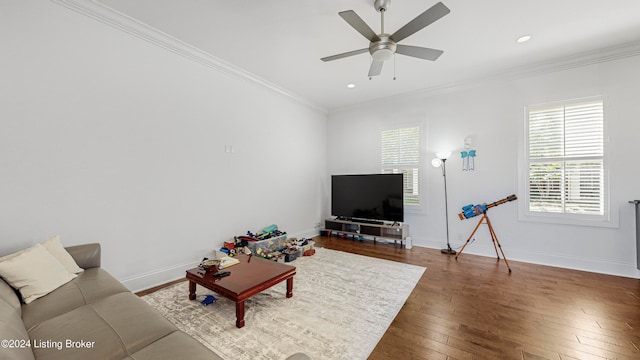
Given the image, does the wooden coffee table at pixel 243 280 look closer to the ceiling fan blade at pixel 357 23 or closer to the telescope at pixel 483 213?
the ceiling fan blade at pixel 357 23

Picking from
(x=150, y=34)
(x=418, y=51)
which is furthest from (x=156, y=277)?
(x=418, y=51)

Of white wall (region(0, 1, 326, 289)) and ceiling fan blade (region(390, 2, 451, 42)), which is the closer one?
ceiling fan blade (region(390, 2, 451, 42))

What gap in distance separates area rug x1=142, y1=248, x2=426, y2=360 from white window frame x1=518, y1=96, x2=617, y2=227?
2.12 m

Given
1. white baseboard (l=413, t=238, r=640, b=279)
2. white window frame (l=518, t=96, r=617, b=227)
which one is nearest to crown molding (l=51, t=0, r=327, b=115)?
white window frame (l=518, t=96, r=617, b=227)

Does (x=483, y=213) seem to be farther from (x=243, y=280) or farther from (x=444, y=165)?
(x=243, y=280)

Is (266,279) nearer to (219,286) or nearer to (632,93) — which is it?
(219,286)

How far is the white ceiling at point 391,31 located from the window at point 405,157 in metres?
1.20

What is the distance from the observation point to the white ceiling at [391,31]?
2.44 m

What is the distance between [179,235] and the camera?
10.3ft

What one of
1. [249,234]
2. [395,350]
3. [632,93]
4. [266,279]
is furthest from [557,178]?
[249,234]

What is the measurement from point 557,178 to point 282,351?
4406mm

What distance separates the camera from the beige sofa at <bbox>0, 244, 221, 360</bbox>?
44.0 inches

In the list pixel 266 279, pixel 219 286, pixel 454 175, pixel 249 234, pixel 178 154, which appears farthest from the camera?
pixel 454 175

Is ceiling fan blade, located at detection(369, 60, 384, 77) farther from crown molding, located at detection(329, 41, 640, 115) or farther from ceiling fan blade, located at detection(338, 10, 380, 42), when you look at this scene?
crown molding, located at detection(329, 41, 640, 115)
